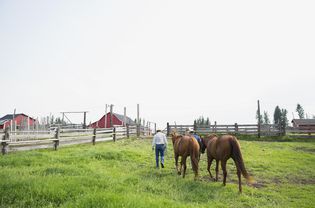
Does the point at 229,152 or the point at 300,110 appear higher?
the point at 300,110

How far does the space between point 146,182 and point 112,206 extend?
2.38 metres

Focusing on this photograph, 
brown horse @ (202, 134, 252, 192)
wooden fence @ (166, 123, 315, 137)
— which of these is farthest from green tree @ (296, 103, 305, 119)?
brown horse @ (202, 134, 252, 192)

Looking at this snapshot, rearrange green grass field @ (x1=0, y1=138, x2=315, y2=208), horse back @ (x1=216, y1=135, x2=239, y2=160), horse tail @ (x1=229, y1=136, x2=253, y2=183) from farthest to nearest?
horse back @ (x1=216, y1=135, x2=239, y2=160)
horse tail @ (x1=229, y1=136, x2=253, y2=183)
green grass field @ (x1=0, y1=138, x2=315, y2=208)

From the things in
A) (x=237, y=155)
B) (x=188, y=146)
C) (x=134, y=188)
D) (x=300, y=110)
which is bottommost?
(x=134, y=188)

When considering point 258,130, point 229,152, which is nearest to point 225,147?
point 229,152

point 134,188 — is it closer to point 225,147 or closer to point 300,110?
point 225,147

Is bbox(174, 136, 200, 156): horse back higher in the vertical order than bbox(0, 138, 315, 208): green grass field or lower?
higher

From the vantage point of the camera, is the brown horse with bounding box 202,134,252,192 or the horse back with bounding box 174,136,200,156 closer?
the brown horse with bounding box 202,134,252,192

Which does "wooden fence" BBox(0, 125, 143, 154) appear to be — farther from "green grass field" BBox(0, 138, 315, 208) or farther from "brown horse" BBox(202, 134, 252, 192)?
"brown horse" BBox(202, 134, 252, 192)

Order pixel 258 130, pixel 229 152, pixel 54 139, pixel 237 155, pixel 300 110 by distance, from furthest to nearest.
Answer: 1. pixel 300 110
2. pixel 258 130
3. pixel 54 139
4. pixel 229 152
5. pixel 237 155

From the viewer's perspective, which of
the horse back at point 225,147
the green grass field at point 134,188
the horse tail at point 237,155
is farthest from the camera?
the horse back at point 225,147

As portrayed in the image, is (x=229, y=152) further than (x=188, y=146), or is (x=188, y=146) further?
(x=188, y=146)

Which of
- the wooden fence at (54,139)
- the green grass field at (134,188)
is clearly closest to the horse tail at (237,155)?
the green grass field at (134,188)

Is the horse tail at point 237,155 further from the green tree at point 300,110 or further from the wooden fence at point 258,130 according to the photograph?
the green tree at point 300,110
